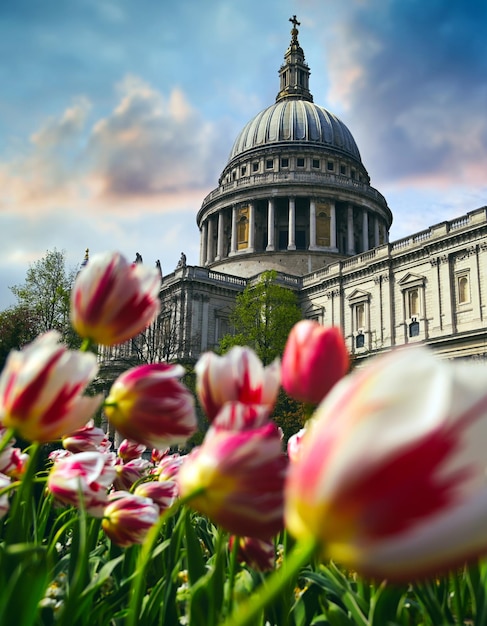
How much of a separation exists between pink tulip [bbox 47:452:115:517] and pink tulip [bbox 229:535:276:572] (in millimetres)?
472

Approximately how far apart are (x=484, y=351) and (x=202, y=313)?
21731 millimetres

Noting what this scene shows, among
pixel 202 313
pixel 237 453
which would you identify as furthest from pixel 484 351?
pixel 237 453

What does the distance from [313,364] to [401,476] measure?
0.64m

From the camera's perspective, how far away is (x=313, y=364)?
4.41 ft

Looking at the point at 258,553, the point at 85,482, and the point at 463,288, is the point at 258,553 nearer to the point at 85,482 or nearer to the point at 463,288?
the point at 85,482

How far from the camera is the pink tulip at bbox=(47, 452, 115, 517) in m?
1.67

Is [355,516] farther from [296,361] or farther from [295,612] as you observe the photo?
[295,612]

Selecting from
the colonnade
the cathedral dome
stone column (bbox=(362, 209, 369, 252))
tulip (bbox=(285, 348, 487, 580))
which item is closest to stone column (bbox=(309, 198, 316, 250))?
the colonnade

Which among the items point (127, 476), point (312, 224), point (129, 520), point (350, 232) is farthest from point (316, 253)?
point (129, 520)

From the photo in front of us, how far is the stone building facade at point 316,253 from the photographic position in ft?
115

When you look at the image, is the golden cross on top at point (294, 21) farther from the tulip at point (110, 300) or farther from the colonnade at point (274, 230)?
the tulip at point (110, 300)

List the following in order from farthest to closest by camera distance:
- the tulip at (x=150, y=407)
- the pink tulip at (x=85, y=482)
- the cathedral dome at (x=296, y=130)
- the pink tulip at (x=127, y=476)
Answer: the cathedral dome at (x=296, y=130), the pink tulip at (x=127, y=476), the pink tulip at (x=85, y=482), the tulip at (x=150, y=407)

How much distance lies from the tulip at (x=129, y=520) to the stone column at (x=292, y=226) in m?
51.8

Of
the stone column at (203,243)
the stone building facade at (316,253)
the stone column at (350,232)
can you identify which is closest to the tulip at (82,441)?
the stone building facade at (316,253)
